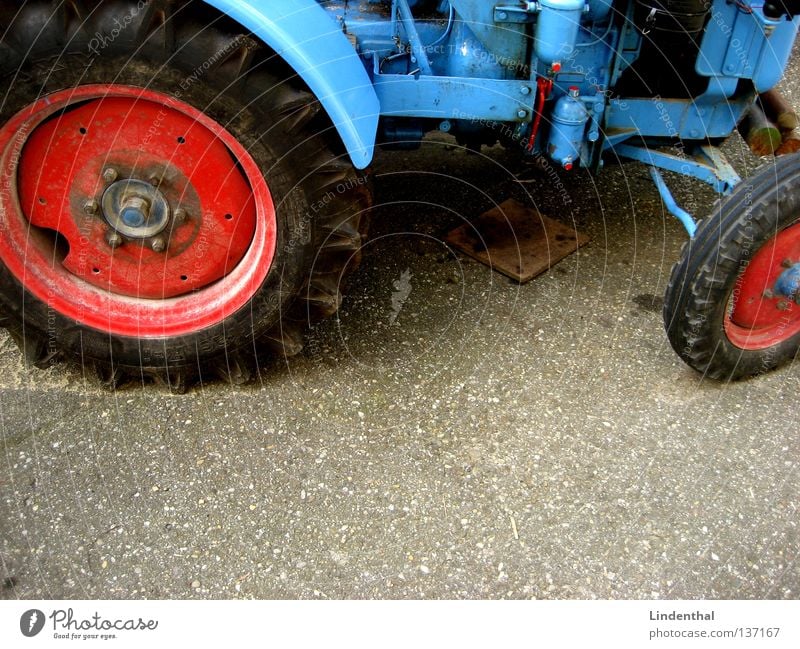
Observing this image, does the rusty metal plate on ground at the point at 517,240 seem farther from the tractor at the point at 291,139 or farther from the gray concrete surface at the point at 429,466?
the tractor at the point at 291,139

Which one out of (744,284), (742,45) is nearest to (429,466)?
(744,284)

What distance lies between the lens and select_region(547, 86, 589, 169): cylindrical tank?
2193 millimetres

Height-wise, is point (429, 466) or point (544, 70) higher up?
point (544, 70)

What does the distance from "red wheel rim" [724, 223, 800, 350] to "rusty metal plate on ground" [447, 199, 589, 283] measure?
70 centimetres

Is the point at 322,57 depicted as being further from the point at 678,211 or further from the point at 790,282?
the point at 790,282

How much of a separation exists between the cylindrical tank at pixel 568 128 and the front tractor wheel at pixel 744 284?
46cm

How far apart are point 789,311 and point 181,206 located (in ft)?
5.87

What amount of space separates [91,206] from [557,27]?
130 centimetres

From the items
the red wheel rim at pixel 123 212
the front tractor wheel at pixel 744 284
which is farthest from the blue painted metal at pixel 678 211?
the red wheel rim at pixel 123 212

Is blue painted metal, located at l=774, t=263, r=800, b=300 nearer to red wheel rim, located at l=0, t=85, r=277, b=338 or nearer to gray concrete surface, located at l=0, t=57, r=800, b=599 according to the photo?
gray concrete surface, located at l=0, t=57, r=800, b=599

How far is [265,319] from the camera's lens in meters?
2.12

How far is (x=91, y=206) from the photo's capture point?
6.54ft

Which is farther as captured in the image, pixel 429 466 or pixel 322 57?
pixel 429 466

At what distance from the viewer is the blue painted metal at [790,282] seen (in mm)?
2133
